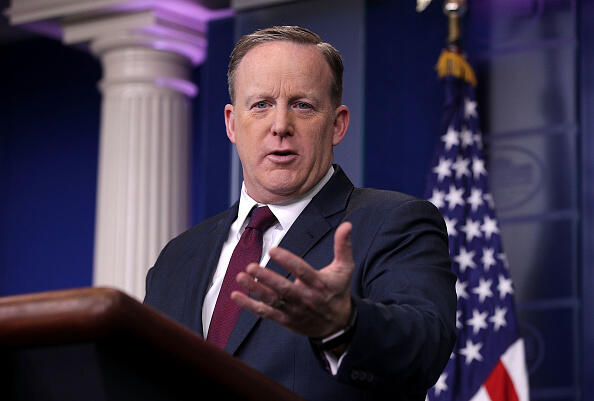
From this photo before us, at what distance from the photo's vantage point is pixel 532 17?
197 inches

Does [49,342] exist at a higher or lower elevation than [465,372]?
higher

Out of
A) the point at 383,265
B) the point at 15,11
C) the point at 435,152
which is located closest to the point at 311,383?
the point at 383,265

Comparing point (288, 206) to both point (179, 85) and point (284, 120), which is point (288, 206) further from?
point (179, 85)

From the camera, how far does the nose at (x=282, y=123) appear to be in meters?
2.00

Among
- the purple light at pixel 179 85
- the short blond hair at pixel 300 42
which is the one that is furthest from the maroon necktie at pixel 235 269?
the purple light at pixel 179 85

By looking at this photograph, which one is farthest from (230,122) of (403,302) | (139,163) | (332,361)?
(139,163)

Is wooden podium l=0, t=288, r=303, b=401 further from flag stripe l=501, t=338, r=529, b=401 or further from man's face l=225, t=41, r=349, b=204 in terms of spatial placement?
flag stripe l=501, t=338, r=529, b=401

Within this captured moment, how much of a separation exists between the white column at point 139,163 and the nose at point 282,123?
3739mm

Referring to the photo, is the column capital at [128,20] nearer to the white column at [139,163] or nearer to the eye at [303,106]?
the white column at [139,163]

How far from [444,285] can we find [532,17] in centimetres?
365

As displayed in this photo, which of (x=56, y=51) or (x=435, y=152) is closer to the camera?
(x=435, y=152)

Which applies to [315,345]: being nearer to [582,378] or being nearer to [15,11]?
[582,378]

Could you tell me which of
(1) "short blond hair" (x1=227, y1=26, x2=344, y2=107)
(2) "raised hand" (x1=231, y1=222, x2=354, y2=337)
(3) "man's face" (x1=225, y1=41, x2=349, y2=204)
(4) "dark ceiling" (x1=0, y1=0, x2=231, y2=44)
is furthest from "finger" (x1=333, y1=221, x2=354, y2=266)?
(4) "dark ceiling" (x1=0, y1=0, x2=231, y2=44)

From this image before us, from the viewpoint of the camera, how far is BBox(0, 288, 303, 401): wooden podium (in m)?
1.00
